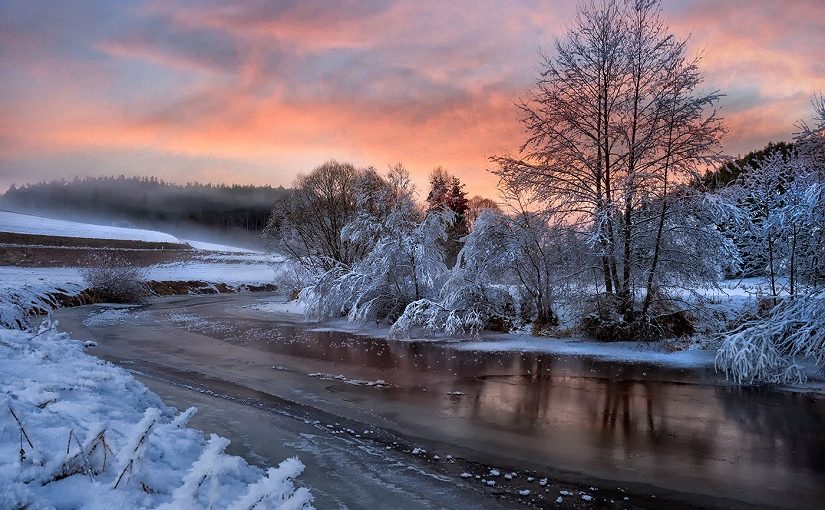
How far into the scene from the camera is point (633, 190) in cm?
1475


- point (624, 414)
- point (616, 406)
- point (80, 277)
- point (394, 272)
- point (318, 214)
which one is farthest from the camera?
point (80, 277)

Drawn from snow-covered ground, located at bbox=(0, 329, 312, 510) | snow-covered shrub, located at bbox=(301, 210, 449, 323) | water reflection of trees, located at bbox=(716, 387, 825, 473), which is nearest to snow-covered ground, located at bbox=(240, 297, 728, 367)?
snow-covered shrub, located at bbox=(301, 210, 449, 323)

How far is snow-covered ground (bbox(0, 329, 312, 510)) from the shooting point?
3.35m

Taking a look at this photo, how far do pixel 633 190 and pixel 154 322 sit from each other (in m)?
18.9

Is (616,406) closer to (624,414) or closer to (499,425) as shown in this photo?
(624,414)

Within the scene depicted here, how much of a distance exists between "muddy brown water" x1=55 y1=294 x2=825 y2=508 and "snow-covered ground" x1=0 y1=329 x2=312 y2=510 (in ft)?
4.56

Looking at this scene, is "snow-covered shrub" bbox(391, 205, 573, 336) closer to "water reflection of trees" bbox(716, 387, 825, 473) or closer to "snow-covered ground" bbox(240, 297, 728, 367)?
"snow-covered ground" bbox(240, 297, 728, 367)

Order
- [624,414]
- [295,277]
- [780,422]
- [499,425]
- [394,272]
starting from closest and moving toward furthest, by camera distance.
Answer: [499,425], [780,422], [624,414], [394,272], [295,277]

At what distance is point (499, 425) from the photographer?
25.3 feet

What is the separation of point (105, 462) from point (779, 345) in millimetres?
12610

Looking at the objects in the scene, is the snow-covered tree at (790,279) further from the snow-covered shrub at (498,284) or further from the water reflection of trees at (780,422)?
the snow-covered shrub at (498,284)

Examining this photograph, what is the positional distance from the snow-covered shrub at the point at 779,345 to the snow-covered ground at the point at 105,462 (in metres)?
9.88

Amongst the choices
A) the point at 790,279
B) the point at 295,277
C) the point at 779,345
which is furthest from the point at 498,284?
the point at 295,277

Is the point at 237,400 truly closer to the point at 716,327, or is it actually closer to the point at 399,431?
the point at 399,431
